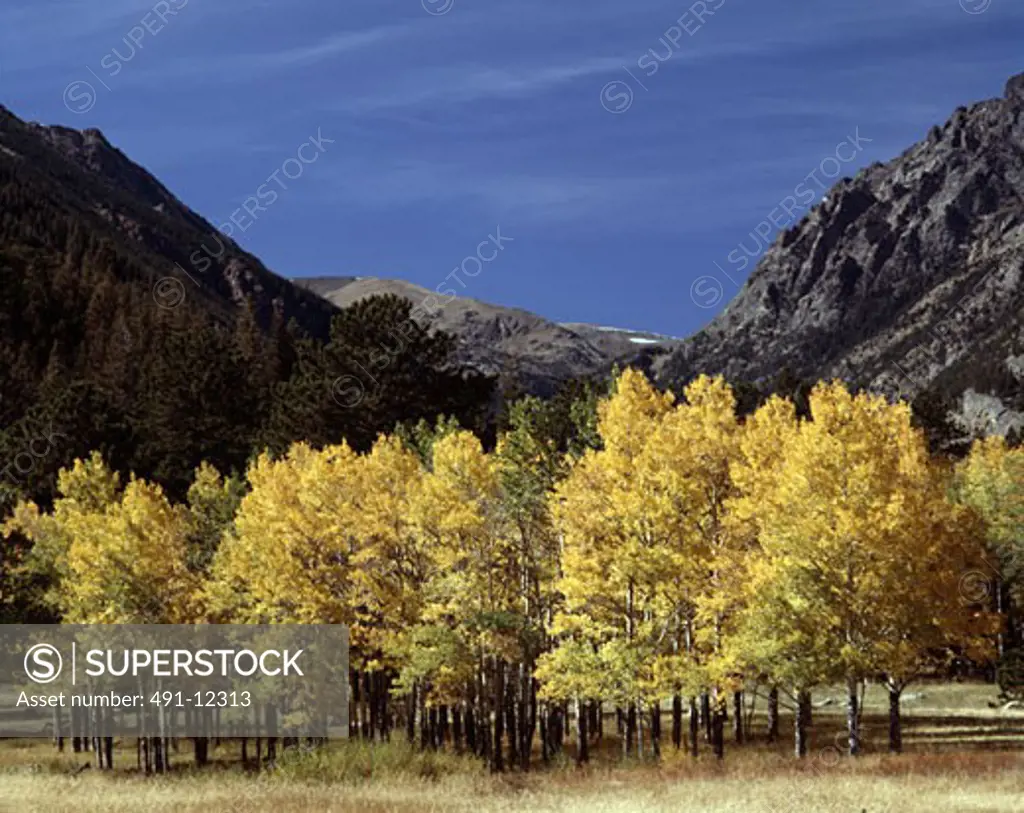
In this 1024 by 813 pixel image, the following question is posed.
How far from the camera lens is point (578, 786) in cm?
3822

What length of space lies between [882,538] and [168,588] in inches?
1181

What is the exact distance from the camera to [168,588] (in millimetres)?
52219

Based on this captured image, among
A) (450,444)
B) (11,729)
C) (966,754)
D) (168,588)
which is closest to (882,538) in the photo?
(966,754)

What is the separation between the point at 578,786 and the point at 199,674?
23540mm

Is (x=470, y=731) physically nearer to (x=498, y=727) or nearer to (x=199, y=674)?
(x=498, y=727)

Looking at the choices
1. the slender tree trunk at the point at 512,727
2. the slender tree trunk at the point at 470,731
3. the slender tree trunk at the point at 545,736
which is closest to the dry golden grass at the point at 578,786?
the slender tree trunk at the point at 545,736

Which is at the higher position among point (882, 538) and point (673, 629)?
point (882, 538)

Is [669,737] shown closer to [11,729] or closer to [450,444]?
[450,444]

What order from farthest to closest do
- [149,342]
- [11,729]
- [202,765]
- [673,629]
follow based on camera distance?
[149,342], [11,729], [202,765], [673,629]

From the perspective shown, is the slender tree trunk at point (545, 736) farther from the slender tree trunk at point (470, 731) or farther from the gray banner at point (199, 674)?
the gray banner at point (199, 674)

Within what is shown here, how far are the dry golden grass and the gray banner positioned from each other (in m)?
3.91

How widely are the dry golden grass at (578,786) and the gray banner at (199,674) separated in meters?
3.91

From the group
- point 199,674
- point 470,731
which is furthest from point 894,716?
point 199,674

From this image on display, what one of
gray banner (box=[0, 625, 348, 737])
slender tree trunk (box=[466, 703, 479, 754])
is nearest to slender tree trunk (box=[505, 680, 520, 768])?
slender tree trunk (box=[466, 703, 479, 754])
